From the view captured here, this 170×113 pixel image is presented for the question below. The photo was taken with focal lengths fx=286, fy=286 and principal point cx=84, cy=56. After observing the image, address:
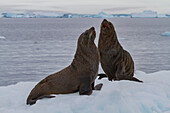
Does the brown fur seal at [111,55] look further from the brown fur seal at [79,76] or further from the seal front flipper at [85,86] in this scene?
the seal front flipper at [85,86]

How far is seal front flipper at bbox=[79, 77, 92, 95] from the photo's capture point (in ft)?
16.4

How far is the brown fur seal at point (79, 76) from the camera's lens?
512cm

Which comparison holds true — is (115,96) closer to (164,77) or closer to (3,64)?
(164,77)

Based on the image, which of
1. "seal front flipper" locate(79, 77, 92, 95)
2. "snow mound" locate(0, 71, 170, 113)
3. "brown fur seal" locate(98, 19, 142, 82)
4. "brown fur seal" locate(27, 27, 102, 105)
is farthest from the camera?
"brown fur seal" locate(98, 19, 142, 82)

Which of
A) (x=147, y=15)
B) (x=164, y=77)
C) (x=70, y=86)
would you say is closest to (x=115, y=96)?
(x=70, y=86)

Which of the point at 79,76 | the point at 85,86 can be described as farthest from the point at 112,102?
the point at 79,76

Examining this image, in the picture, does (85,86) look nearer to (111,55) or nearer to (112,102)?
(112,102)

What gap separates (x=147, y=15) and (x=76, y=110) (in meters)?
143

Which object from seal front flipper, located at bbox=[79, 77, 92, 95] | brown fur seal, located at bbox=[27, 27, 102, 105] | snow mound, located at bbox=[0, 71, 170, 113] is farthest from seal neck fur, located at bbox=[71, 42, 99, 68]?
snow mound, located at bbox=[0, 71, 170, 113]

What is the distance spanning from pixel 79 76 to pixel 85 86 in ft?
0.74

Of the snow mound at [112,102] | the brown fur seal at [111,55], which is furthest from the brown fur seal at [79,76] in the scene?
the brown fur seal at [111,55]

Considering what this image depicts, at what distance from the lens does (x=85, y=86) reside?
505 cm

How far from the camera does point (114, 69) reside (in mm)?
5844

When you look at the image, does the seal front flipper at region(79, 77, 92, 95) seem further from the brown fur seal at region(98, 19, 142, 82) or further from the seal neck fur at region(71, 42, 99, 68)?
the brown fur seal at region(98, 19, 142, 82)
